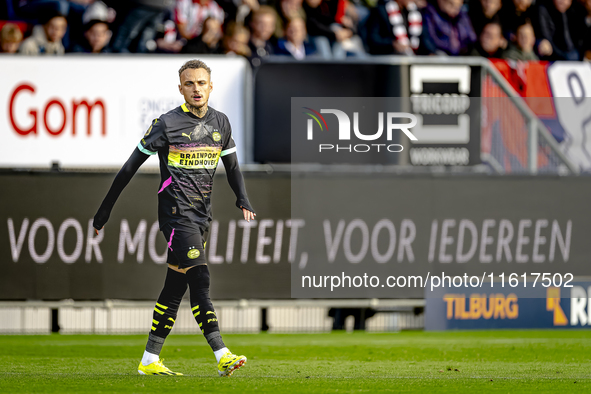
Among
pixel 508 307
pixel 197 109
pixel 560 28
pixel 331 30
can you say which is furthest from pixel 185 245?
pixel 560 28

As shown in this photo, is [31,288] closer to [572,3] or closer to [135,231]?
[135,231]

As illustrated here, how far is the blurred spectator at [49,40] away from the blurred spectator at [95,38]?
31 cm

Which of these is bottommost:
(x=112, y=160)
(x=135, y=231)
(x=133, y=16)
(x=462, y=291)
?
(x=462, y=291)

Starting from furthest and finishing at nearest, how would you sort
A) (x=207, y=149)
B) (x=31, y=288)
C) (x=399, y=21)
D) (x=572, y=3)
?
(x=572, y=3)
(x=399, y=21)
(x=31, y=288)
(x=207, y=149)

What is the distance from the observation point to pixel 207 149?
696 centimetres

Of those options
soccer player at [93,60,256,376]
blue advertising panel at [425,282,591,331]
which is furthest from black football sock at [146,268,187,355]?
blue advertising panel at [425,282,591,331]

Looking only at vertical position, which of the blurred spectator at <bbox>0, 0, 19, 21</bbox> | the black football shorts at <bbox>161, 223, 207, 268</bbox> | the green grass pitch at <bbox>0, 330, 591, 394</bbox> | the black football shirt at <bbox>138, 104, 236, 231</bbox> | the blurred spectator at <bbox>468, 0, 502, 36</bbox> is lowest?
the green grass pitch at <bbox>0, 330, 591, 394</bbox>

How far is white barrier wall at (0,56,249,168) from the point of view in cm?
1121

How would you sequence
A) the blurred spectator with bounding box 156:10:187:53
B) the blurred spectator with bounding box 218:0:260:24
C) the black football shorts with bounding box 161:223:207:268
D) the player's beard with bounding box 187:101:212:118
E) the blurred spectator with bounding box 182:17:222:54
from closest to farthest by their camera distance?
the black football shorts with bounding box 161:223:207:268 < the player's beard with bounding box 187:101:212:118 < the blurred spectator with bounding box 182:17:222:54 < the blurred spectator with bounding box 156:10:187:53 < the blurred spectator with bounding box 218:0:260:24

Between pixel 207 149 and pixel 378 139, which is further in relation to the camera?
pixel 378 139

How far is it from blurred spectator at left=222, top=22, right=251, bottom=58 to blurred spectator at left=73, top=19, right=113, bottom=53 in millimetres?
1660

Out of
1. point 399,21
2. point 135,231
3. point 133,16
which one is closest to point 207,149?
point 135,231

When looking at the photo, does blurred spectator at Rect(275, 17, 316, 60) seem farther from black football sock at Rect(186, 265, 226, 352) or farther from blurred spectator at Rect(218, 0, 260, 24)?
black football sock at Rect(186, 265, 226, 352)

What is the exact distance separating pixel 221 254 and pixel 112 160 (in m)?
1.81
